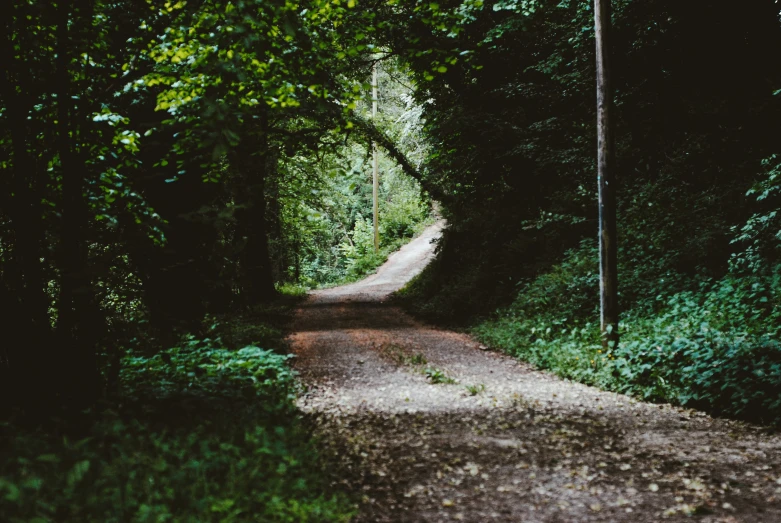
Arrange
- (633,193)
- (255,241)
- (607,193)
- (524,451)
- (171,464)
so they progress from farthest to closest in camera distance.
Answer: (255,241) < (633,193) < (607,193) < (524,451) < (171,464)

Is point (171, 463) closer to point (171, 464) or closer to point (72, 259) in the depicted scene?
point (171, 464)

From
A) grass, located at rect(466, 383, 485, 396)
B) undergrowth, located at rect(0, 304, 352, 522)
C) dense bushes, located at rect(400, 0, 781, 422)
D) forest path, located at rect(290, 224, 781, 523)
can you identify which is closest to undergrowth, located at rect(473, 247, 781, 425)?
dense bushes, located at rect(400, 0, 781, 422)

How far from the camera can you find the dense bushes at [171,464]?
370 cm

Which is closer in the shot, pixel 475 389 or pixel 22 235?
pixel 22 235

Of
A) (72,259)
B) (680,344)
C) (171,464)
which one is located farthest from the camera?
(680,344)

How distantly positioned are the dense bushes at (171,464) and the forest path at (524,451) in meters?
0.51

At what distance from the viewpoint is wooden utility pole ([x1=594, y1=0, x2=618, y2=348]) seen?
31.4 ft

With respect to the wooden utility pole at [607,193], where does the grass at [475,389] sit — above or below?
below

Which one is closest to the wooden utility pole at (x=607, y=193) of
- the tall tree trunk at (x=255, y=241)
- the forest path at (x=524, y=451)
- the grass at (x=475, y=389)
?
the forest path at (x=524, y=451)

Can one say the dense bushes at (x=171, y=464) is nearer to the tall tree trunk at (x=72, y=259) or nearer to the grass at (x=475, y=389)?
the tall tree trunk at (x=72, y=259)

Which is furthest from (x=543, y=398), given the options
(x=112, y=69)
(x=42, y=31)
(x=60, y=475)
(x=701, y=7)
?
(x=701, y=7)

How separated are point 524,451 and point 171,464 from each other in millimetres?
3409

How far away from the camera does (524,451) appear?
19.2 ft

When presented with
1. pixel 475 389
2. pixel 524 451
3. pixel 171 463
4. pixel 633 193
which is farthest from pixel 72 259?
pixel 633 193
